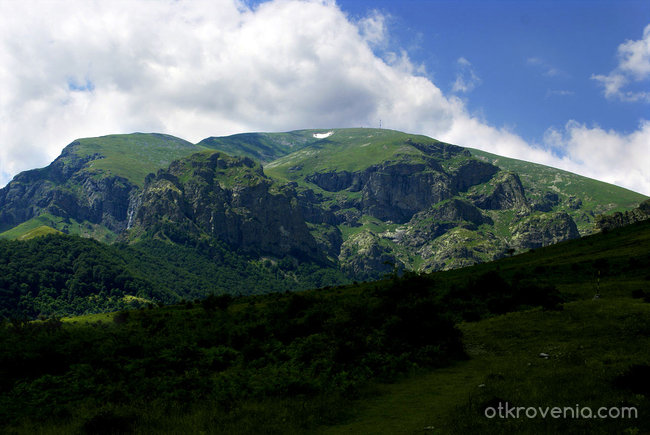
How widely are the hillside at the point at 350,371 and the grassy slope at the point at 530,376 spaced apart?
0.09 m

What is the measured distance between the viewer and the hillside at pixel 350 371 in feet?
58.7

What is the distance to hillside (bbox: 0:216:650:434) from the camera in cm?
1789

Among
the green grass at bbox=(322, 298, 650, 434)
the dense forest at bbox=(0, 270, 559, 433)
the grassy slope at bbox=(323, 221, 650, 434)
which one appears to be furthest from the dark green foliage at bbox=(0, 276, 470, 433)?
the green grass at bbox=(322, 298, 650, 434)

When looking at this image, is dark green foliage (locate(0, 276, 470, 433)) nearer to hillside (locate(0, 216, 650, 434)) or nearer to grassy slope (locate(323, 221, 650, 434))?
hillside (locate(0, 216, 650, 434))

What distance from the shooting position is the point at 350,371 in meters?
25.2

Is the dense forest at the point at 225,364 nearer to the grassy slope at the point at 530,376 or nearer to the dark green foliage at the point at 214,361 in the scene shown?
the dark green foliage at the point at 214,361

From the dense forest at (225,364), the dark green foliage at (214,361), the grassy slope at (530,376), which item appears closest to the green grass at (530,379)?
the grassy slope at (530,376)

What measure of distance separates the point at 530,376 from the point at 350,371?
395 inches

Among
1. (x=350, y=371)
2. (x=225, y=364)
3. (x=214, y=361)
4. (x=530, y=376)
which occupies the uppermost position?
(x=530, y=376)

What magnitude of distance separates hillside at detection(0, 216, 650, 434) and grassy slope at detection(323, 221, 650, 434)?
0.29ft

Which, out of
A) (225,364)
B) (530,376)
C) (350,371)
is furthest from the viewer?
(225,364)

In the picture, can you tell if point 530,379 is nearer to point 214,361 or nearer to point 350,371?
point 350,371

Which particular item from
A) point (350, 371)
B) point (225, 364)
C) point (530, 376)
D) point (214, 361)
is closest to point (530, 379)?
point (530, 376)

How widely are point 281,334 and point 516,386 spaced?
2068 centimetres
